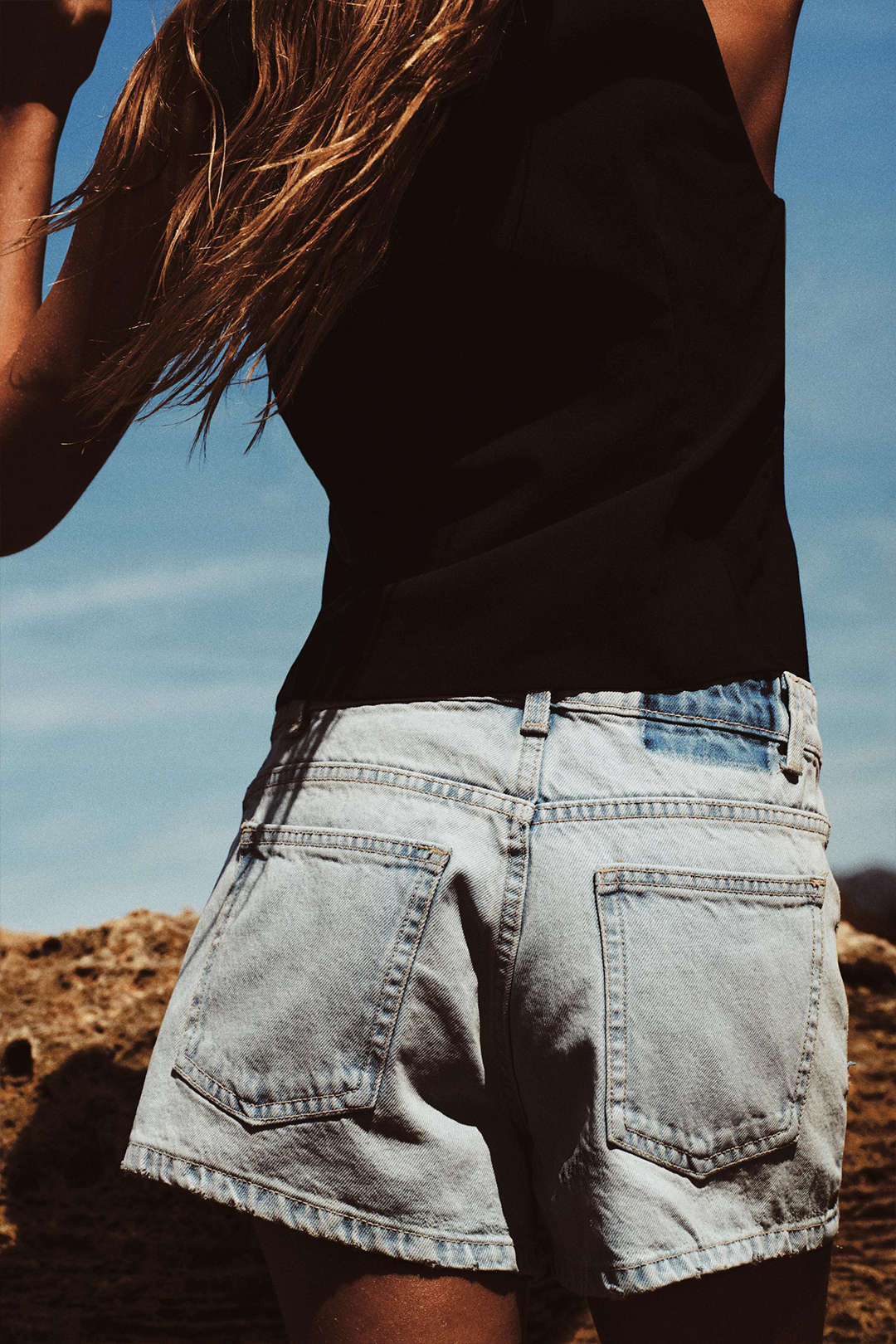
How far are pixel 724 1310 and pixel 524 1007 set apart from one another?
0.35m

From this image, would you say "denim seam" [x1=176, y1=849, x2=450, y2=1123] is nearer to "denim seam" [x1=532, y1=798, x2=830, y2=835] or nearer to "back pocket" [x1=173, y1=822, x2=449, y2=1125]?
"back pocket" [x1=173, y1=822, x2=449, y2=1125]

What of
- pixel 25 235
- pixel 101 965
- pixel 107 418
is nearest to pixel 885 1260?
pixel 101 965

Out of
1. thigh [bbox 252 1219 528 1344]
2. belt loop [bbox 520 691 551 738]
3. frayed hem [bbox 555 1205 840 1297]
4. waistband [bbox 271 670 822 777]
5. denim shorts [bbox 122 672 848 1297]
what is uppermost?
waistband [bbox 271 670 822 777]

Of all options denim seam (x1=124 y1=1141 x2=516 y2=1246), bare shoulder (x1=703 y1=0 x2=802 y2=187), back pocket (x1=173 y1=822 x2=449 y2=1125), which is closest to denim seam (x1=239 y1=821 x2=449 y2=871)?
back pocket (x1=173 y1=822 x2=449 y2=1125)

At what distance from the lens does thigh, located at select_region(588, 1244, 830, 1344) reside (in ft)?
3.52

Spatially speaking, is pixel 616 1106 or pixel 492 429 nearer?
pixel 616 1106

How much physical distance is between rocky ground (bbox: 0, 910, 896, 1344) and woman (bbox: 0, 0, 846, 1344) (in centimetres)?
166

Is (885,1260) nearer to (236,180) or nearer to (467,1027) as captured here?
(467,1027)

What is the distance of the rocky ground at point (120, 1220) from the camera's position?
8.31 feet

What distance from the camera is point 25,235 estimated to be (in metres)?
1.35

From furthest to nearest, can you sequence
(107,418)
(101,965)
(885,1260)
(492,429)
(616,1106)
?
1. (101,965)
2. (885,1260)
3. (107,418)
4. (492,429)
5. (616,1106)

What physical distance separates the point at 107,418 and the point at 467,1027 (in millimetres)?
770

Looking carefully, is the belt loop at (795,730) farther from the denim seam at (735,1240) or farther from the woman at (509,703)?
the denim seam at (735,1240)

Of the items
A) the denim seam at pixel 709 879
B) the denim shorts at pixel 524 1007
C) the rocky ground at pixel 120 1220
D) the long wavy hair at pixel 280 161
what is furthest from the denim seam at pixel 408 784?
the rocky ground at pixel 120 1220
